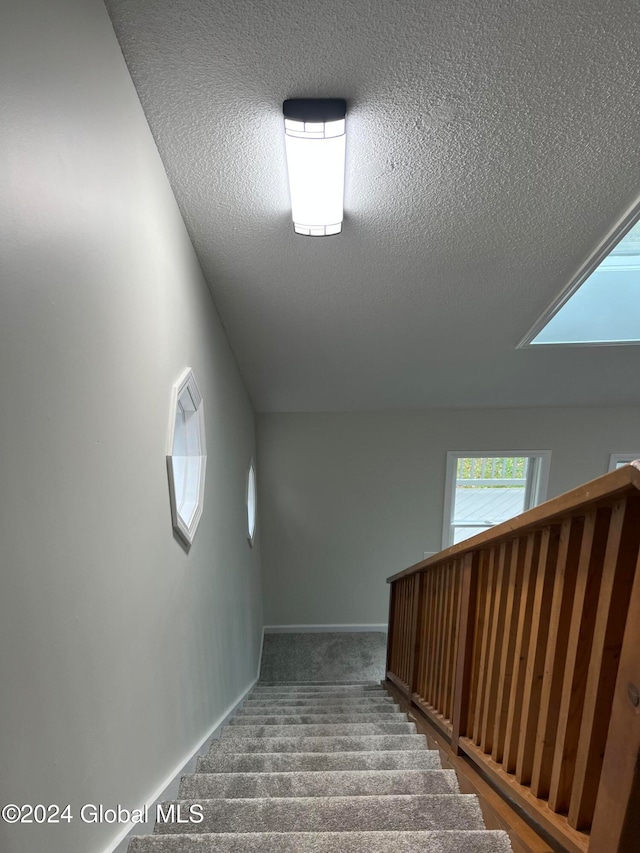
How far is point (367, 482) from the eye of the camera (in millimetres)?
4992

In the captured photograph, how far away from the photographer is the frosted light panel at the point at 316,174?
1.39m

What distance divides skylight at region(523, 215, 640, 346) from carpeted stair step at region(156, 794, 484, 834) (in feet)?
8.84

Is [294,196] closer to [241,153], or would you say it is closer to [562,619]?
[241,153]

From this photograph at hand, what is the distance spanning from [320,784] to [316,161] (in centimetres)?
221

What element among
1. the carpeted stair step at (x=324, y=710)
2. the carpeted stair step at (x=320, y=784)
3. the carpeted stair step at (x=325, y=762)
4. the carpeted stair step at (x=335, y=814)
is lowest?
the carpeted stair step at (x=324, y=710)

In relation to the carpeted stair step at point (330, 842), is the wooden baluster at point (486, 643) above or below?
above

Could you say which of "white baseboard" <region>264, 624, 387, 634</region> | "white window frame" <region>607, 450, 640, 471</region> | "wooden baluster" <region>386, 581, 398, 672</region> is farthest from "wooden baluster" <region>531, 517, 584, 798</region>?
"white window frame" <region>607, 450, 640, 471</region>

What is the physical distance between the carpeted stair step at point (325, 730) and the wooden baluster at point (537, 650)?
117 cm

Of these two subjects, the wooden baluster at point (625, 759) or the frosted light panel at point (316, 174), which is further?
the frosted light panel at point (316, 174)

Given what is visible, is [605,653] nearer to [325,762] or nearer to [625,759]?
[625,759]

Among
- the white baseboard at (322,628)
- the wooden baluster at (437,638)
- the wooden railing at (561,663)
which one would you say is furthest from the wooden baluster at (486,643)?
the white baseboard at (322,628)

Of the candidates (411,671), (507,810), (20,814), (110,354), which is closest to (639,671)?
(507,810)

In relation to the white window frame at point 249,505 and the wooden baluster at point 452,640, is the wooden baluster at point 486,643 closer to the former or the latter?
the wooden baluster at point 452,640

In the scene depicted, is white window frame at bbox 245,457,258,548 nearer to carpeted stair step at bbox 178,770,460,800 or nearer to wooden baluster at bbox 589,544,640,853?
carpeted stair step at bbox 178,770,460,800
